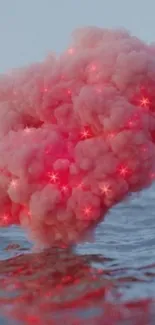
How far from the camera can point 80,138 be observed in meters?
4.96

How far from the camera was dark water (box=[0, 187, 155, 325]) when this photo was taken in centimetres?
402

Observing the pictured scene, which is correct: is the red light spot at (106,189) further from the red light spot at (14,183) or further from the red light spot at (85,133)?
the red light spot at (14,183)

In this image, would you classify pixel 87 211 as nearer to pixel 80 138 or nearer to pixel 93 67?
pixel 80 138

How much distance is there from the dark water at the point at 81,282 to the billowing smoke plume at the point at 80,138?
444 millimetres

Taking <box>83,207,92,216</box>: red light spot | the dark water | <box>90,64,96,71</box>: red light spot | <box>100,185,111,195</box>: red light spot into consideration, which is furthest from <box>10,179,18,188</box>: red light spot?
<box>90,64,96,71</box>: red light spot

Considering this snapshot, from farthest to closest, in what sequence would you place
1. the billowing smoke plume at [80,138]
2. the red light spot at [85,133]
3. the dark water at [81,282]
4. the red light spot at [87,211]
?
the red light spot at [85,133], the red light spot at [87,211], the billowing smoke plume at [80,138], the dark water at [81,282]

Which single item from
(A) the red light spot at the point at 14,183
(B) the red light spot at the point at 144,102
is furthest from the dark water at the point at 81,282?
(B) the red light spot at the point at 144,102

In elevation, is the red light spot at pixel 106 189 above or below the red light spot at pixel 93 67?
below

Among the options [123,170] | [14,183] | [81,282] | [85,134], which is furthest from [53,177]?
[81,282]

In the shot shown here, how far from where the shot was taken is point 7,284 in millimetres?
4965

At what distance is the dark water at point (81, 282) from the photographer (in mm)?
4020

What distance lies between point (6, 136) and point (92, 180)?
93cm

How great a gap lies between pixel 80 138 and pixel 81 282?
130 cm

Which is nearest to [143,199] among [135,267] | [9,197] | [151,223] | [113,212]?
[113,212]
